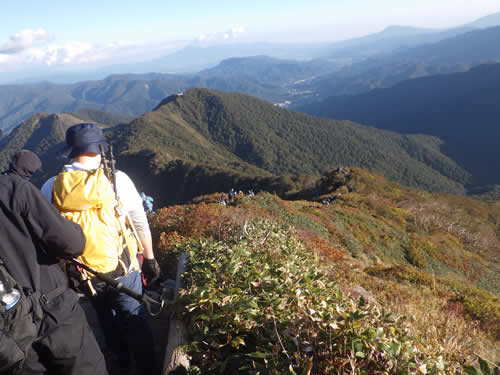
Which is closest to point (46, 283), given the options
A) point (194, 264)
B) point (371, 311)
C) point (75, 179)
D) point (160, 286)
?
point (75, 179)

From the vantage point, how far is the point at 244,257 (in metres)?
3.63

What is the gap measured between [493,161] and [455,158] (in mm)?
14146

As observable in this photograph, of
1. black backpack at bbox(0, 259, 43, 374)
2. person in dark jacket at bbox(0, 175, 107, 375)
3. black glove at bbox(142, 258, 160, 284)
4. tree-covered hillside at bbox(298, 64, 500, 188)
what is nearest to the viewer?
black backpack at bbox(0, 259, 43, 374)

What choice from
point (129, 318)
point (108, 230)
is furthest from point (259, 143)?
point (108, 230)

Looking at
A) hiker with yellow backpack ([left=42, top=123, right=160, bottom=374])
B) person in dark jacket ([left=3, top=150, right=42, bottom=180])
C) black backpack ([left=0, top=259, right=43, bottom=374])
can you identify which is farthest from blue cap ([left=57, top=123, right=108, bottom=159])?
black backpack ([left=0, top=259, right=43, bottom=374])

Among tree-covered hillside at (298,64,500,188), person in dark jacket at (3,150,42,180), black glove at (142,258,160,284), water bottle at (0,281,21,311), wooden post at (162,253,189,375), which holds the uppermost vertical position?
person in dark jacket at (3,150,42,180)

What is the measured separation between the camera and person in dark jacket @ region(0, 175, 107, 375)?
2004 mm

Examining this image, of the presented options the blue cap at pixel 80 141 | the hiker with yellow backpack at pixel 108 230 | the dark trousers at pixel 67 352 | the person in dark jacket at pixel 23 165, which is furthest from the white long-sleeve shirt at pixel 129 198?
the dark trousers at pixel 67 352

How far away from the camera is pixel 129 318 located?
2.90 metres

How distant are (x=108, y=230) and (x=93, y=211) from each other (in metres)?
0.20

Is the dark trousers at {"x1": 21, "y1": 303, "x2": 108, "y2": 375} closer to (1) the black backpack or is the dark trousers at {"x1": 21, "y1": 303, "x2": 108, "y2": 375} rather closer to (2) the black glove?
(1) the black backpack

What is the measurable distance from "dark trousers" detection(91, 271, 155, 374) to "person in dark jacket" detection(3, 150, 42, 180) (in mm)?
1139

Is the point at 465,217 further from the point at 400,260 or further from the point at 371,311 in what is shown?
the point at 371,311

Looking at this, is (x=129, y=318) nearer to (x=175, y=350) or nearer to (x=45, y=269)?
(x=175, y=350)
